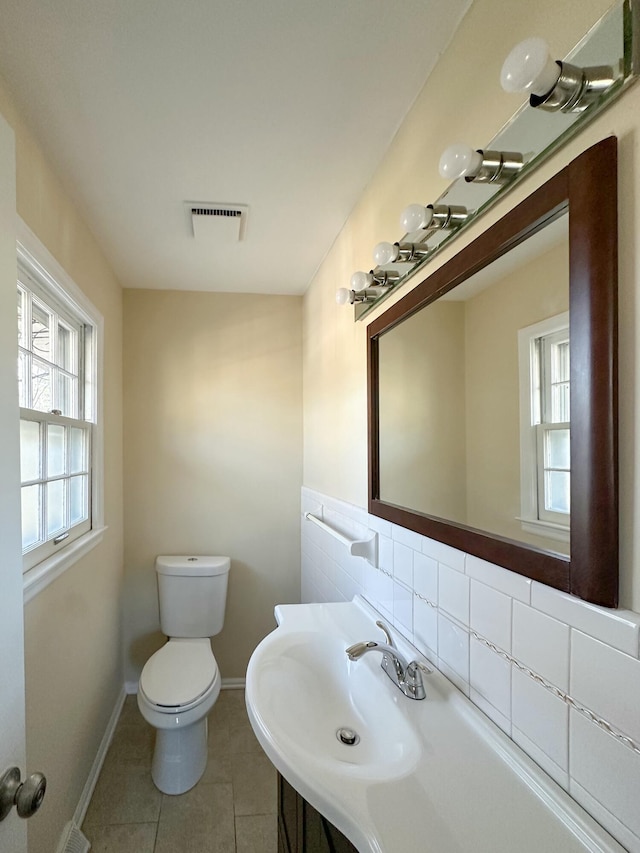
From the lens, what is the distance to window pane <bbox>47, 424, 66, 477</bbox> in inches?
68.9

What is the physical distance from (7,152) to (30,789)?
101 centimetres

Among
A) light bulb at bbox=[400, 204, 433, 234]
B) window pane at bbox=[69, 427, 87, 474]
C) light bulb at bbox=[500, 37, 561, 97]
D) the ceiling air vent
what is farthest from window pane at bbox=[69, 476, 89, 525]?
light bulb at bbox=[500, 37, 561, 97]

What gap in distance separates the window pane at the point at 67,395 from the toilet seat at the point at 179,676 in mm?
1226

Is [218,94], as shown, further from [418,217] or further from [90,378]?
[90,378]

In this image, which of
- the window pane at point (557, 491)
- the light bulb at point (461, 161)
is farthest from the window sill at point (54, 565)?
the light bulb at point (461, 161)

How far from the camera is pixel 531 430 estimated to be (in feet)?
2.84

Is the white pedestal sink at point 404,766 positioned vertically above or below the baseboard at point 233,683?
above

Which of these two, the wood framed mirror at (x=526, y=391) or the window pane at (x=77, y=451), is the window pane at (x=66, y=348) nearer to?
the window pane at (x=77, y=451)

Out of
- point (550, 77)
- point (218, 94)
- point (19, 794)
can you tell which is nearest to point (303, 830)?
point (19, 794)

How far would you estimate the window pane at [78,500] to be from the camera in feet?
6.55

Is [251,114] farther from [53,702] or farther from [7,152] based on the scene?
[53,702]

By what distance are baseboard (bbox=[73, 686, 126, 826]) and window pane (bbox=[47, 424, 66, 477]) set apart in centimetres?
127

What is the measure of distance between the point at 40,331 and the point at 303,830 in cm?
171

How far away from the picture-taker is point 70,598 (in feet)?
5.87
